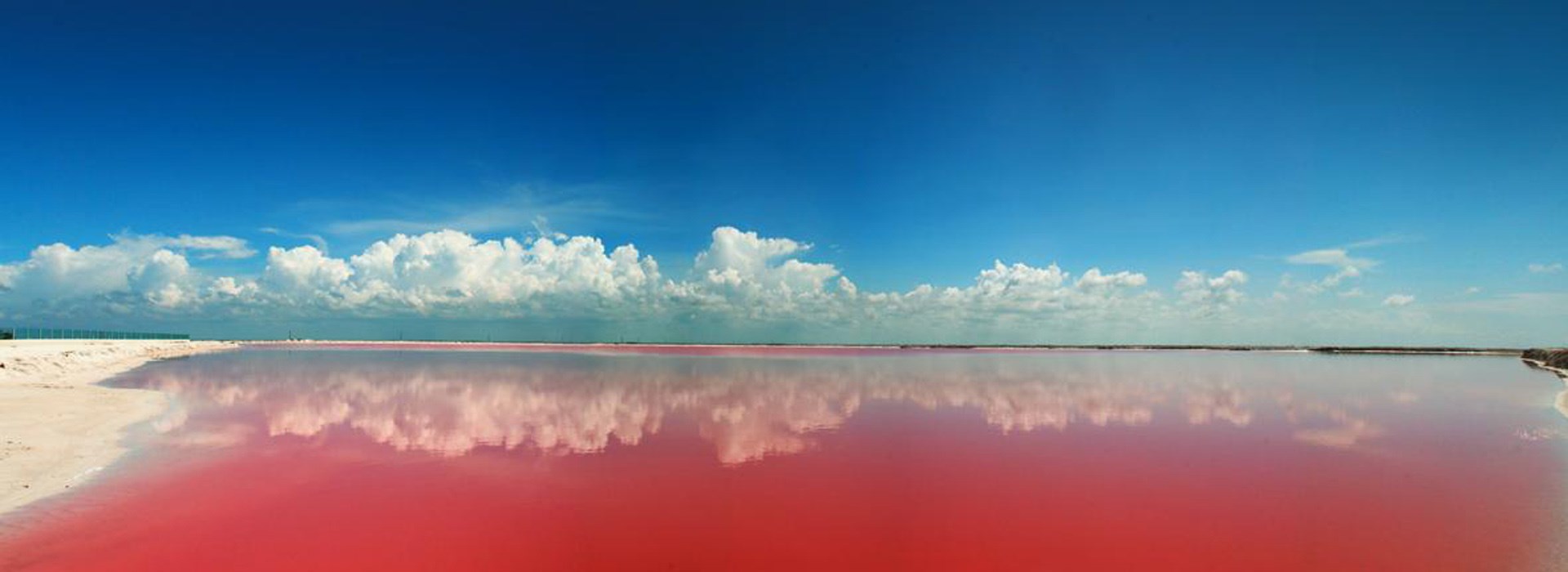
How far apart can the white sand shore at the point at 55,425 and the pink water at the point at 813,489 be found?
2.69 feet

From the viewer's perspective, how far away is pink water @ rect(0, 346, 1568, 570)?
8750 mm

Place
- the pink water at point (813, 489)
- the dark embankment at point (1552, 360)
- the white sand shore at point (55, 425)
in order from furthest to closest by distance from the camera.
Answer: the dark embankment at point (1552, 360) < the white sand shore at point (55, 425) < the pink water at point (813, 489)

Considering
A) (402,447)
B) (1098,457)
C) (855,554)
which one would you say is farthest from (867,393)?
(855,554)

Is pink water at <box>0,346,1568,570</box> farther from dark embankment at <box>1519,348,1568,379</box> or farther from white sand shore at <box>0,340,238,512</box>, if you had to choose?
dark embankment at <box>1519,348,1568,379</box>

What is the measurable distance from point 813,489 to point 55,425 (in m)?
19.6

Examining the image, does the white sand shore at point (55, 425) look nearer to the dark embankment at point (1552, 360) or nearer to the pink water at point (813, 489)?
the pink water at point (813, 489)

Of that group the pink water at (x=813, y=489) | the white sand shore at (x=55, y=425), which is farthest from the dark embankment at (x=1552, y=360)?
the white sand shore at (x=55, y=425)

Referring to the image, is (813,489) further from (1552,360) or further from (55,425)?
(1552,360)

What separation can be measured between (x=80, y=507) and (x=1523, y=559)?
1977cm

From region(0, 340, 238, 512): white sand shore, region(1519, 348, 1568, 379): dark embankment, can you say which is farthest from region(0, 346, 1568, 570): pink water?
region(1519, 348, 1568, 379): dark embankment

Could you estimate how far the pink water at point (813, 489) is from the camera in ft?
28.7

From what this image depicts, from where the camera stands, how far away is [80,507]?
10578mm

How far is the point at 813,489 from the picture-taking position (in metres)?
12.0

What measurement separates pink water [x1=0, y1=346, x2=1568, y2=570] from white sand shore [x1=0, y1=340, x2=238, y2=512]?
2.69 feet
